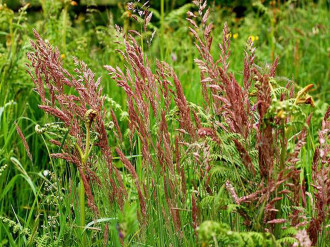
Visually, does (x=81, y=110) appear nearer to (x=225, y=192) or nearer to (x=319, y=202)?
(x=225, y=192)

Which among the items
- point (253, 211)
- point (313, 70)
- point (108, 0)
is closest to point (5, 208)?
point (253, 211)

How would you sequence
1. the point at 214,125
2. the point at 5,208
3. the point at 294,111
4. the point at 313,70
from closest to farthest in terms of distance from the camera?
the point at 294,111 → the point at 214,125 → the point at 5,208 → the point at 313,70

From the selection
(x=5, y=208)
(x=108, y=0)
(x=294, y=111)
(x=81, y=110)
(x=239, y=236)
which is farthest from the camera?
(x=108, y=0)

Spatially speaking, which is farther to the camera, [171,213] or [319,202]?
[171,213]

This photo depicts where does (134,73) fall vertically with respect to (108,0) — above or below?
below

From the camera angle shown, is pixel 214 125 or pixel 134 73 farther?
pixel 134 73

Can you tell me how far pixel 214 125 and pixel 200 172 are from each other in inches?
7.4

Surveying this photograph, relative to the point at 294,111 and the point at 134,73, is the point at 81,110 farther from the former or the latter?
the point at 294,111

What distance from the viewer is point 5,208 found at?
2.70 metres

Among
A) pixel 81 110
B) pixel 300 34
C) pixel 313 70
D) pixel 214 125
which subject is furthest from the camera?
pixel 300 34

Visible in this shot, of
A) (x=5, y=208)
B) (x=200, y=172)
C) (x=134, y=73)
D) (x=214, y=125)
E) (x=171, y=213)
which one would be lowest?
(x=5, y=208)

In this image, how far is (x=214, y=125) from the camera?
165cm

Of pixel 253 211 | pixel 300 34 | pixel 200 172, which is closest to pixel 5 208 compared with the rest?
pixel 200 172

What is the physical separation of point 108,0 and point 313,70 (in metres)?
2.96
